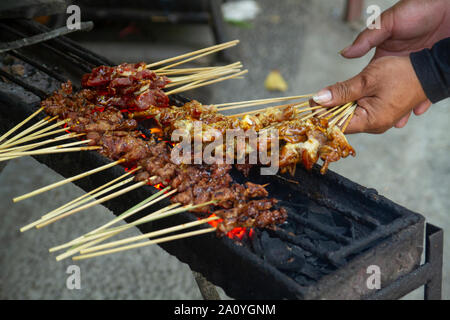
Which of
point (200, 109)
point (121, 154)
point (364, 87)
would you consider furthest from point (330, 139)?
point (121, 154)

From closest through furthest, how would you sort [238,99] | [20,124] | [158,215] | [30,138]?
1. [158,215]
2. [30,138]
3. [20,124]
4. [238,99]

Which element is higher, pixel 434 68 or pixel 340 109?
pixel 434 68

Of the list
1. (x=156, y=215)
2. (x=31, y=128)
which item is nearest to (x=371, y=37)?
(x=156, y=215)

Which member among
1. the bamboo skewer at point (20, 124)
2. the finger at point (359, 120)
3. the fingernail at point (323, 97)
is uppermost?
the fingernail at point (323, 97)

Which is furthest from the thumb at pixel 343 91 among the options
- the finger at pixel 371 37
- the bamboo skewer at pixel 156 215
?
the bamboo skewer at pixel 156 215

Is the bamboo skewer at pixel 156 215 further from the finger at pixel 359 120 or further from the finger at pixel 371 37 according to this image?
the finger at pixel 371 37

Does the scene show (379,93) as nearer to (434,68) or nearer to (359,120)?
(359,120)

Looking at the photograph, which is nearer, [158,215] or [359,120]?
[158,215]

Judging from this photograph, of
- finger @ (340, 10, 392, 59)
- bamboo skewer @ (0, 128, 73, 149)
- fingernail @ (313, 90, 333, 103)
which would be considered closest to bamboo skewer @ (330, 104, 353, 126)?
fingernail @ (313, 90, 333, 103)
